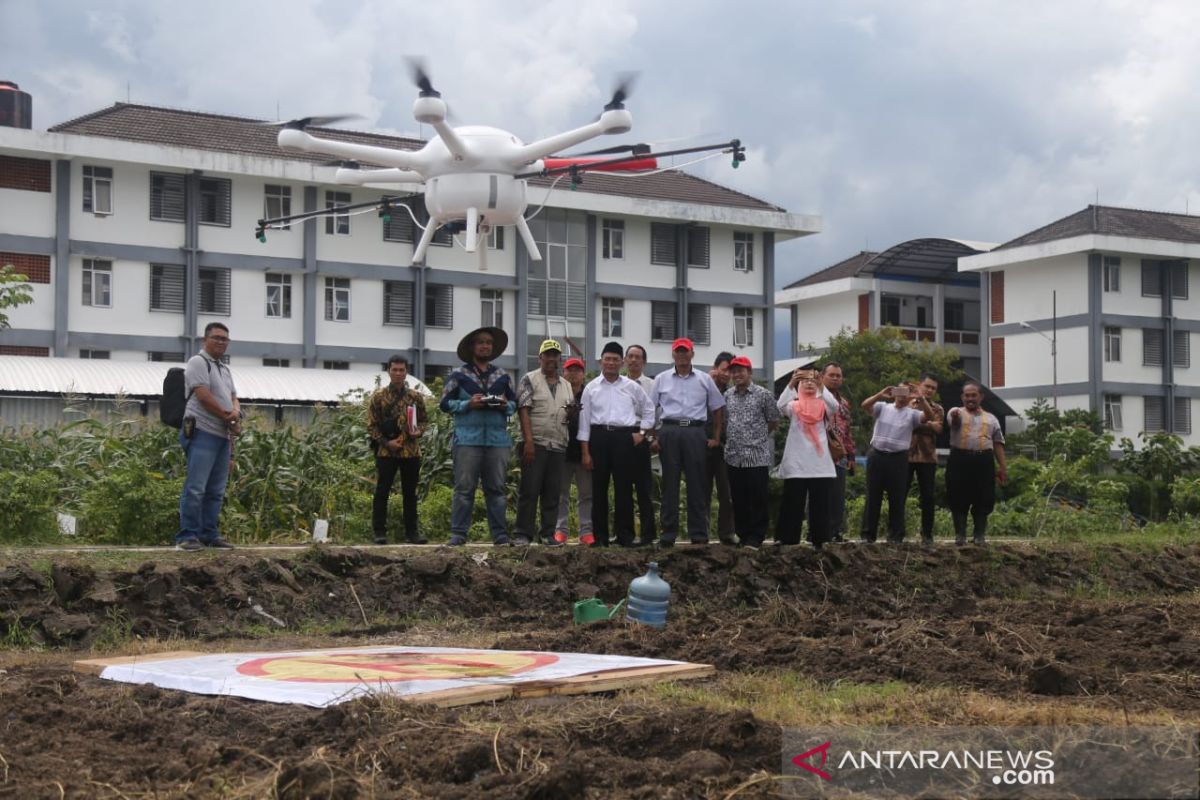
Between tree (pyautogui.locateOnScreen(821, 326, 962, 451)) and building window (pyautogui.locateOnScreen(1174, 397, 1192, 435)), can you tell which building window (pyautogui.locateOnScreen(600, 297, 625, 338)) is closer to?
tree (pyautogui.locateOnScreen(821, 326, 962, 451))

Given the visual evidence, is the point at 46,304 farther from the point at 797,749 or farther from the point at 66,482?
the point at 797,749

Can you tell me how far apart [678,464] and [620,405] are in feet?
2.50

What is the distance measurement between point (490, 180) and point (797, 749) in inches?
1158

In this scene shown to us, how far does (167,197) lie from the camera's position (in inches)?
1855

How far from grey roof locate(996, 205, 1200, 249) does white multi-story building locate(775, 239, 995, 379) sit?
3762mm

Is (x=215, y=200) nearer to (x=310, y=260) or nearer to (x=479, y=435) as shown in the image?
(x=310, y=260)

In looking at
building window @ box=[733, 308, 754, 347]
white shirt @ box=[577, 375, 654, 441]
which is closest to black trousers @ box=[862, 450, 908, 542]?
white shirt @ box=[577, 375, 654, 441]

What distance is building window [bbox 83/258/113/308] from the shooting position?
4566 centimetres

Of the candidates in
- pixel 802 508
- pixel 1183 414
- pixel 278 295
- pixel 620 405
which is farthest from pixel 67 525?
pixel 1183 414

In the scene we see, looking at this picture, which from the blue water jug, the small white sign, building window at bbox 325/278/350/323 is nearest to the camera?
the blue water jug

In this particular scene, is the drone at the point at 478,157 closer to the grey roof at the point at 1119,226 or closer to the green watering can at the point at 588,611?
the green watering can at the point at 588,611

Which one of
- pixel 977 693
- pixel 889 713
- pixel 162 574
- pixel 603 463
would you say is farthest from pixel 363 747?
pixel 603 463

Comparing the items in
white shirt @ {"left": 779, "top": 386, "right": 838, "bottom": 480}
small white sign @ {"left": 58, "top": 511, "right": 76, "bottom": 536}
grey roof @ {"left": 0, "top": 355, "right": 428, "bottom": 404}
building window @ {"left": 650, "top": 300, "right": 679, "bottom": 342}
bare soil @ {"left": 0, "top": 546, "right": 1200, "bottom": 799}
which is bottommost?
bare soil @ {"left": 0, "top": 546, "right": 1200, "bottom": 799}

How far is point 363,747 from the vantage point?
233 inches
